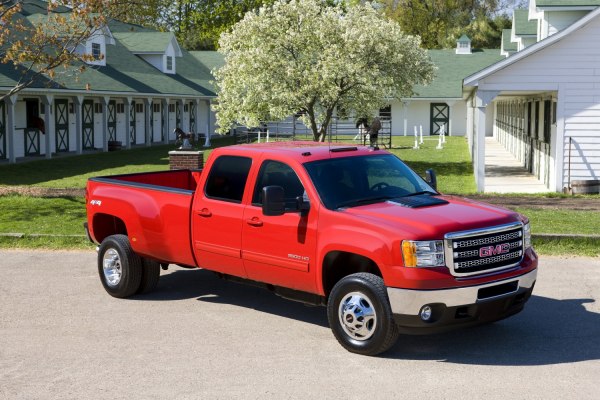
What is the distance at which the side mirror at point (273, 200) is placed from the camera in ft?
26.5

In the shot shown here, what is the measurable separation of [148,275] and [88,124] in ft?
106

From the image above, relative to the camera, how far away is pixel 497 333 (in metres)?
Answer: 8.48

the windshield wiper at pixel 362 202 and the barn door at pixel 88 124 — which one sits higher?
the barn door at pixel 88 124

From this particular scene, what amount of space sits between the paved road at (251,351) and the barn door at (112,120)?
110 feet

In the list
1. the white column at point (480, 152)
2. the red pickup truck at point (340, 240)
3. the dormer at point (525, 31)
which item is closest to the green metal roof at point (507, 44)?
the dormer at point (525, 31)

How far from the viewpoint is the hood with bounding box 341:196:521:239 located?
7492 millimetres

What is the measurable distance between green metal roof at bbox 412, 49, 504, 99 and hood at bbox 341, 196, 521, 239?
50.8 metres

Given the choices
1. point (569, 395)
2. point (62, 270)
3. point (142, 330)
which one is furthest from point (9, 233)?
point (569, 395)

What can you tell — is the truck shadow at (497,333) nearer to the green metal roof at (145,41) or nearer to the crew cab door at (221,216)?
the crew cab door at (221,216)

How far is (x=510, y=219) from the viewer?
26.3ft

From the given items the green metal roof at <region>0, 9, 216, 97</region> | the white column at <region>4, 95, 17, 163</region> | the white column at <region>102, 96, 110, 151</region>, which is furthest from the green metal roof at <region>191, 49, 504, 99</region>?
the white column at <region>4, 95, 17, 163</region>

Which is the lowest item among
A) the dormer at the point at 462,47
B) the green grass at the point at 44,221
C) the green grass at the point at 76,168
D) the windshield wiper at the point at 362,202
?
the green grass at the point at 44,221

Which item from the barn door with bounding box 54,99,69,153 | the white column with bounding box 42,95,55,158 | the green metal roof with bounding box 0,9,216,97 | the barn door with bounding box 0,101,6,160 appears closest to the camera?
the barn door with bounding box 0,101,6,160

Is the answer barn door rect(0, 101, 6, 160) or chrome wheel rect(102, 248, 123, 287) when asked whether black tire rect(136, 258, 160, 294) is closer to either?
chrome wheel rect(102, 248, 123, 287)
